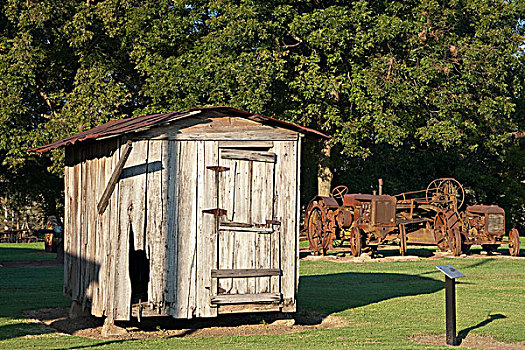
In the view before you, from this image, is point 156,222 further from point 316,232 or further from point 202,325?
point 316,232

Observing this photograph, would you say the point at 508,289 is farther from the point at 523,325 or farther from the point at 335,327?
the point at 335,327

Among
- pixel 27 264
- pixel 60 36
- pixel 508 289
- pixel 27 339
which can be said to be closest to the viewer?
pixel 27 339

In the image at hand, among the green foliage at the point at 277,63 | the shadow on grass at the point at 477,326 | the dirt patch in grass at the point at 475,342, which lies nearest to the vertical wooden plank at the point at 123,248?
the dirt patch in grass at the point at 475,342

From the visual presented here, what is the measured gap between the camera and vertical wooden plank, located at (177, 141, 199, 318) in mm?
11602

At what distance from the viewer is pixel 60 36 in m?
32.4

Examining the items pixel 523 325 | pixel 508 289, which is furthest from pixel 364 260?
pixel 523 325

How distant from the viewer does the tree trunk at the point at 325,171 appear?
3309cm

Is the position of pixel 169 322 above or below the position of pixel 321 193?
below

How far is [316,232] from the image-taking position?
27312 mm

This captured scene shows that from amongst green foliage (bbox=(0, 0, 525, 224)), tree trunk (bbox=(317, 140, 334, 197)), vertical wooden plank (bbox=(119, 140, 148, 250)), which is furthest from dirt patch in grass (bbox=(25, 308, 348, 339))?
tree trunk (bbox=(317, 140, 334, 197))

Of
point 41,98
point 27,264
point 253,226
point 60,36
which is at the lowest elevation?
point 27,264

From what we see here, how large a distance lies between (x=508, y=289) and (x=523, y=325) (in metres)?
5.37

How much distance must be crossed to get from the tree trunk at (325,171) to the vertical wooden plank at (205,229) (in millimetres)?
21223

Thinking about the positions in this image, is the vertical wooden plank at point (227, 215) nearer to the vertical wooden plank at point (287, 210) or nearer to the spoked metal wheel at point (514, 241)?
the vertical wooden plank at point (287, 210)
